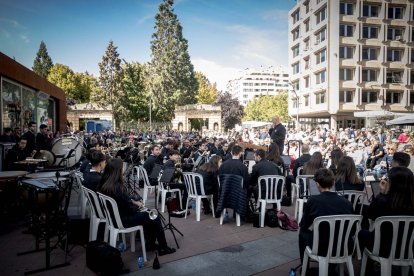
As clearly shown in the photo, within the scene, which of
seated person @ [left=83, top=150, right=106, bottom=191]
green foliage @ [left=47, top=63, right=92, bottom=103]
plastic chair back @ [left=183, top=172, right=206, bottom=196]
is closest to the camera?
seated person @ [left=83, top=150, right=106, bottom=191]

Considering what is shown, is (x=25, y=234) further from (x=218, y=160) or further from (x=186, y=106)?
(x=186, y=106)

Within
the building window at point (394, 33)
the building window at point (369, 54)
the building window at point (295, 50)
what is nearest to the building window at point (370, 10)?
the building window at point (394, 33)

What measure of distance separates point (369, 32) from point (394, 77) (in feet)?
21.7

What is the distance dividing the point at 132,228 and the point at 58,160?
842cm

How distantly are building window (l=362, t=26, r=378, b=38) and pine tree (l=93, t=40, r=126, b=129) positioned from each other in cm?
3415

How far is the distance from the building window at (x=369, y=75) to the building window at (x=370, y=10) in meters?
6.90

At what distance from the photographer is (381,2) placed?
3603 cm

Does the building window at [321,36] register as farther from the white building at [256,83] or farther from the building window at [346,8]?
the white building at [256,83]

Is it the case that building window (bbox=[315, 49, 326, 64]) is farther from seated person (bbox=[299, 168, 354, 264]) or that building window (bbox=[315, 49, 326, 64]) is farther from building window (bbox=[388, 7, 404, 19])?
seated person (bbox=[299, 168, 354, 264])

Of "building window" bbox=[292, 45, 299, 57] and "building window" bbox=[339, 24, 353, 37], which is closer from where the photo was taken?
"building window" bbox=[339, 24, 353, 37]

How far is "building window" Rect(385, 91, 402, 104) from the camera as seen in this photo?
37.1 metres

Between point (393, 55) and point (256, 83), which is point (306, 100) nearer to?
point (393, 55)

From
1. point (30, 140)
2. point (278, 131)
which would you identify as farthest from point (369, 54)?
point (30, 140)

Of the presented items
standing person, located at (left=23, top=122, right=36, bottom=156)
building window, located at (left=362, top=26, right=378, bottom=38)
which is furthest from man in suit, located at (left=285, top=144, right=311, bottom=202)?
building window, located at (left=362, top=26, right=378, bottom=38)
